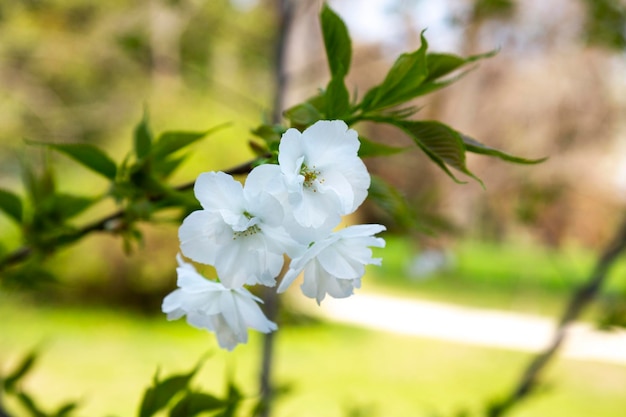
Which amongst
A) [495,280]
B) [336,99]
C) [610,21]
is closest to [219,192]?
[336,99]

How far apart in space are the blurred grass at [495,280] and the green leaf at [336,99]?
8.06 meters

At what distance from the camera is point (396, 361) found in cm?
642

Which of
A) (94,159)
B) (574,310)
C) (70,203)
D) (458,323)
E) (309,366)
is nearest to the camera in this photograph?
(94,159)

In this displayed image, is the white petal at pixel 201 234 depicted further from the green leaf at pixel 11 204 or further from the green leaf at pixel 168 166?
the green leaf at pixel 11 204

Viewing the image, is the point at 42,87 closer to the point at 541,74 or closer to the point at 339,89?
the point at 541,74

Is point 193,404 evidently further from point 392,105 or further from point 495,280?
point 495,280

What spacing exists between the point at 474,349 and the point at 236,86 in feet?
16.1

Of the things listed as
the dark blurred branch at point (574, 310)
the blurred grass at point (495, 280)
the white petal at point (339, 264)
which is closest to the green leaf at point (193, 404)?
the white petal at point (339, 264)

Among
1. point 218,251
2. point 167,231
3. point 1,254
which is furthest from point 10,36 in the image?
point 218,251

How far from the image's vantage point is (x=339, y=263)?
1.52 ft

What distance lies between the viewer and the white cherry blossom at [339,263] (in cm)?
46

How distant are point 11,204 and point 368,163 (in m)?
6.75

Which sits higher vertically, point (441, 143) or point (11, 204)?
point (441, 143)

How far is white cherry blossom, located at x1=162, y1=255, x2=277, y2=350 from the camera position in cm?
51
